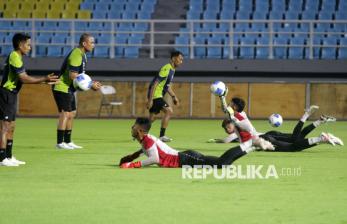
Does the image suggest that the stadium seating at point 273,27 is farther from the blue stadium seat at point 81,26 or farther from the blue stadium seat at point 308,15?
the blue stadium seat at point 81,26

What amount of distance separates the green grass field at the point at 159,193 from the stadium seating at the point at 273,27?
1700 cm

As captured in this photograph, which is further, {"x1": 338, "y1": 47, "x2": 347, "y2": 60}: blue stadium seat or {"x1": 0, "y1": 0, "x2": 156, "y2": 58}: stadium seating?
{"x1": 0, "y1": 0, "x2": 156, "y2": 58}: stadium seating

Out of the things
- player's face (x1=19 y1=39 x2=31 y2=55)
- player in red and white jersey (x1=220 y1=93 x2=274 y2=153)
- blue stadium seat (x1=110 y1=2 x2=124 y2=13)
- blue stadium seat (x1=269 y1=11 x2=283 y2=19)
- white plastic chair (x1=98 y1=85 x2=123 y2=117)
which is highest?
player's face (x1=19 y1=39 x2=31 y2=55)

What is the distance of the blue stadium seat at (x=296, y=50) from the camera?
31.5 metres

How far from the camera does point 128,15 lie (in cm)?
3359

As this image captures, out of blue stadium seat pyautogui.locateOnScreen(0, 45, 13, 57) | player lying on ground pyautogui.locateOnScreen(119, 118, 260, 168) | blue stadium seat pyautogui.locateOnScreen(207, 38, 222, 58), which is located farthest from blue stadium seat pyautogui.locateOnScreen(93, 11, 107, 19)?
player lying on ground pyautogui.locateOnScreen(119, 118, 260, 168)

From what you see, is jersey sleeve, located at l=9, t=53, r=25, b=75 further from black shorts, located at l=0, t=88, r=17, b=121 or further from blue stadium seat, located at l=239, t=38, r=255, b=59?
blue stadium seat, located at l=239, t=38, r=255, b=59

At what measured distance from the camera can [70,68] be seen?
16000mm

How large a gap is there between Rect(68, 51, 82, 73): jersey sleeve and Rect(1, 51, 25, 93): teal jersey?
3728mm

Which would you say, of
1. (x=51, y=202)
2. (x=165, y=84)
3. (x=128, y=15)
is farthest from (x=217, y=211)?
(x=128, y=15)

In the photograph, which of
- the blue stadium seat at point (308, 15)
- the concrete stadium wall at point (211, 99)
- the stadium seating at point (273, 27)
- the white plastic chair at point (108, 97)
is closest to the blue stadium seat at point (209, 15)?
the stadium seating at point (273, 27)

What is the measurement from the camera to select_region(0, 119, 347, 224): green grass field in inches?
307

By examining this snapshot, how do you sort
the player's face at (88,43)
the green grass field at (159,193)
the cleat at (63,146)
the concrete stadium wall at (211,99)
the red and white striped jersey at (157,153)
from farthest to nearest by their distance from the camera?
the concrete stadium wall at (211,99) → the cleat at (63,146) → the player's face at (88,43) → the red and white striped jersey at (157,153) → the green grass field at (159,193)

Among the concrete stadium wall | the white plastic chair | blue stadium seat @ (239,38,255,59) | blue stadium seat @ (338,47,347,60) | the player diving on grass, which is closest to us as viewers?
the player diving on grass
